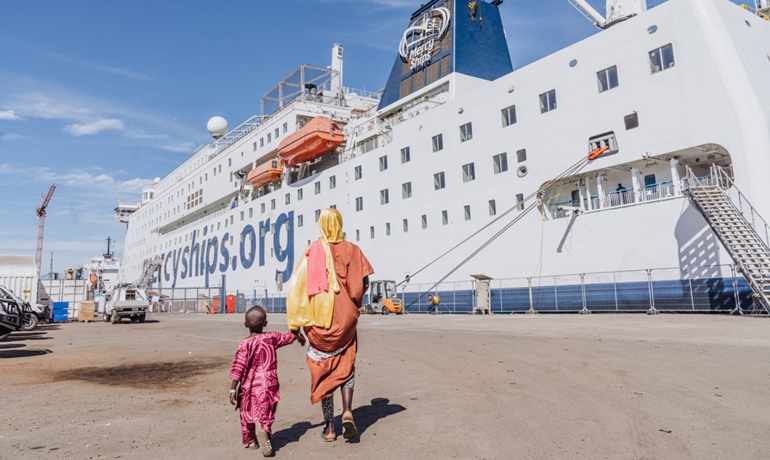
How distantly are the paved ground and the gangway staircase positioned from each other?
208 inches

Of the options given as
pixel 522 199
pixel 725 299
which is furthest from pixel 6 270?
pixel 725 299

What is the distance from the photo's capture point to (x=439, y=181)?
78.7ft

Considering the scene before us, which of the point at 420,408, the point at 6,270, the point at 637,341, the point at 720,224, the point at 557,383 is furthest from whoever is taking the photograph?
the point at 6,270

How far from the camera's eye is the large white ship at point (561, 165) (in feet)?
49.3

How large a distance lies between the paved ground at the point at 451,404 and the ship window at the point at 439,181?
50.3 ft

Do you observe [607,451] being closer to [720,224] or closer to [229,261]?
[720,224]

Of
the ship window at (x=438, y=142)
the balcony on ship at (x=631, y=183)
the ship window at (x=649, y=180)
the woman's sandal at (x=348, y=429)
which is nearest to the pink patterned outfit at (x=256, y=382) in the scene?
the woman's sandal at (x=348, y=429)

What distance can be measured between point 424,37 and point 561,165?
12.7 metres

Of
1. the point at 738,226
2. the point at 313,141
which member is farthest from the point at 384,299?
the point at 738,226

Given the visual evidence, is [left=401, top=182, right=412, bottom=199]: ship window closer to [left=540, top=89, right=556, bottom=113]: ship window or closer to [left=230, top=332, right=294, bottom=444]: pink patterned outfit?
[left=540, top=89, right=556, bottom=113]: ship window

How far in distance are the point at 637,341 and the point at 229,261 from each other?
1446 inches

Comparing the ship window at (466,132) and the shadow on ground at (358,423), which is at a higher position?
the ship window at (466,132)

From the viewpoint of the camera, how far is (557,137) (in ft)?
63.0

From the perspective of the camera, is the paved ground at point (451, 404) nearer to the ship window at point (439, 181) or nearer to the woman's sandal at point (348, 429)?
the woman's sandal at point (348, 429)
